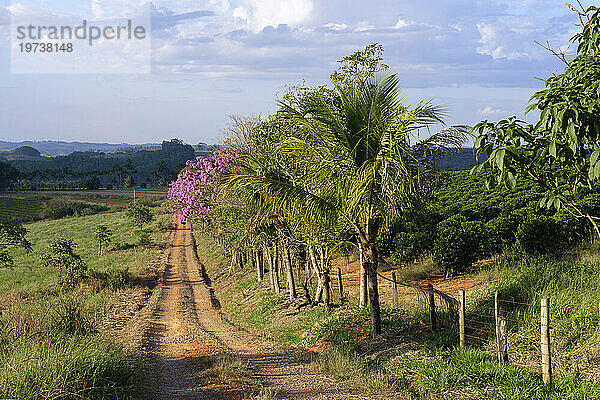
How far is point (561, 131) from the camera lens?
211 inches

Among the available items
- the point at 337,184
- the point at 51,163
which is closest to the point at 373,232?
the point at 337,184

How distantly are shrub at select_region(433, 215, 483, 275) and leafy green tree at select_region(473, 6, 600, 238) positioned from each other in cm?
799

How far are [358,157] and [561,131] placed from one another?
3.54m

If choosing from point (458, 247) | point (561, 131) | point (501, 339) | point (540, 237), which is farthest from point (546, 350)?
point (540, 237)

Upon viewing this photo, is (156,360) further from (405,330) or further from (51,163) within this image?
(51,163)

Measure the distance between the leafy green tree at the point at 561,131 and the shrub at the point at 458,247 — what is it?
26.2 feet

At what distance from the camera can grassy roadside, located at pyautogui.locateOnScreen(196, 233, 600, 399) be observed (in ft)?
21.8

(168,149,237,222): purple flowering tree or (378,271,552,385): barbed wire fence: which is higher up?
(168,149,237,222): purple flowering tree

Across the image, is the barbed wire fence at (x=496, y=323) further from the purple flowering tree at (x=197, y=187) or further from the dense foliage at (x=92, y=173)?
the dense foliage at (x=92, y=173)

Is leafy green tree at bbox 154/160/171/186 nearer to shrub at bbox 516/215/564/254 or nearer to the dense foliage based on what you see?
the dense foliage

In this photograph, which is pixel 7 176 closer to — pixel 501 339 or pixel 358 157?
pixel 358 157

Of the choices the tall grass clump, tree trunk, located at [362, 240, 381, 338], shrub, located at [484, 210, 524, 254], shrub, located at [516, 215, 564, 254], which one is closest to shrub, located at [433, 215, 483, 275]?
shrub, located at [484, 210, 524, 254]

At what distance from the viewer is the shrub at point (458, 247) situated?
14.8m

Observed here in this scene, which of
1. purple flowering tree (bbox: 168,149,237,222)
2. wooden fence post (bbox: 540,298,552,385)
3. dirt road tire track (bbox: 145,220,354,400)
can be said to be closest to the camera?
wooden fence post (bbox: 540,298,552,385)
